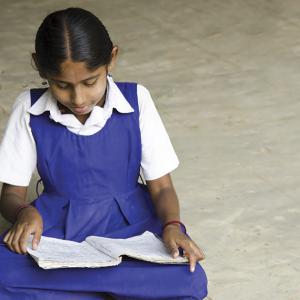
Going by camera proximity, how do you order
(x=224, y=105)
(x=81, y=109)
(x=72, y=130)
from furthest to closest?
1. (x=224, y=105)
2. (x=72, y=130)
3. (x=81, y=109)

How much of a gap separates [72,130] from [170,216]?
1.09ft

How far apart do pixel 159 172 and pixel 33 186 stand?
81 centimetres

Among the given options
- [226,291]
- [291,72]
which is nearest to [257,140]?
[291,72]

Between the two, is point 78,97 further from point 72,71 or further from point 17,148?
point 17,148

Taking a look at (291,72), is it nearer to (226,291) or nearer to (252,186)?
(252,186)

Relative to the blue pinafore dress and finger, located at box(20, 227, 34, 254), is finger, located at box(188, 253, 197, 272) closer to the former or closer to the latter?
the blue pinafore dress

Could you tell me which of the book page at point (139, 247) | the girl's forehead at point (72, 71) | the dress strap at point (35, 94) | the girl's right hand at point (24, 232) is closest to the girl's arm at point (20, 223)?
the girl's right hand at point (24, 232)

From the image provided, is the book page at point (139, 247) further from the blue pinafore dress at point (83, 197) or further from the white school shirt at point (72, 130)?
the white school shirt at point (72, 130)

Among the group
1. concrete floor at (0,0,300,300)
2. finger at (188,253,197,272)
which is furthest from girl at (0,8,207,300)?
concrete floor at (0,0,300,300)

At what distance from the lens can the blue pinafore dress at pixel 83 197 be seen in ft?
8.10

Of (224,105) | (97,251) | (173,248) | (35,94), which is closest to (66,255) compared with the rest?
(97,251)

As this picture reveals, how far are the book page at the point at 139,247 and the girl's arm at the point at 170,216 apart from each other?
0.06ft

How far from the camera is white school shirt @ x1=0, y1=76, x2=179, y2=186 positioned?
259cm

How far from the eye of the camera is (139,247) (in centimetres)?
245
